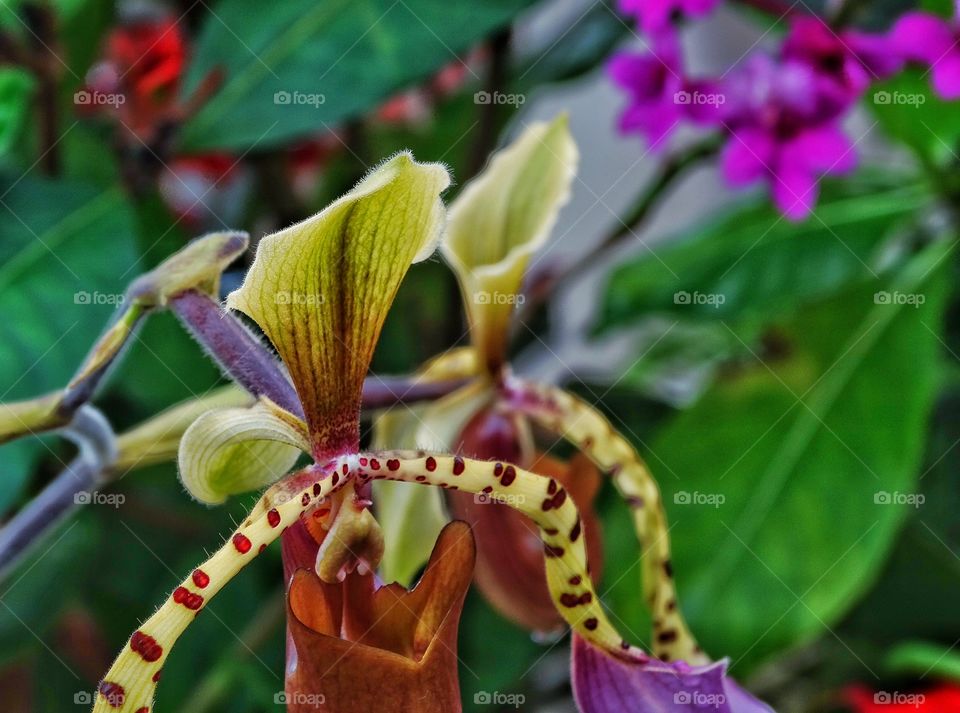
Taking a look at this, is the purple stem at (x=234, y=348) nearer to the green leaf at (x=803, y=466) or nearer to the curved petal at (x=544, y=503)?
the curved petal at (x=544, y=503)

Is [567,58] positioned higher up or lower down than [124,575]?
higher up

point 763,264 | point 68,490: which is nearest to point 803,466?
point 763,264

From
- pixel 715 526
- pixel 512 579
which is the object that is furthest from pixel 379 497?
pixel 715 526

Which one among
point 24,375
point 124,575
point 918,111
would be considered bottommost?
point 124,575

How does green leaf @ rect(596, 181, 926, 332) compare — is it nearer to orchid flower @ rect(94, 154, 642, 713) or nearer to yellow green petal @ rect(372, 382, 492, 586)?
yellow green petal @ rect(372, 382, 492, 586)

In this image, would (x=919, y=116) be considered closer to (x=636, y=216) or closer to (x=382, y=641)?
(x=636, y=216)

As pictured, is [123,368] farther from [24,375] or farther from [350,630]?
[350,630]
